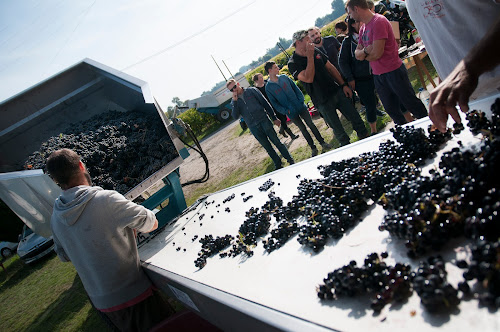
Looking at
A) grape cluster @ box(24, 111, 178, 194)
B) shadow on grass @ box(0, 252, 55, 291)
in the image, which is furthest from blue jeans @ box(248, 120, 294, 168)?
shadow on grass @ box(0, 252, 55, 291)

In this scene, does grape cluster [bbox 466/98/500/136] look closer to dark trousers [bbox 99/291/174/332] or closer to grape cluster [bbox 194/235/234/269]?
grape cluster [bbox 194/235/234/269]

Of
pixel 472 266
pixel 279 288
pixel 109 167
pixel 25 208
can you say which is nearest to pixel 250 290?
pixel 279 288

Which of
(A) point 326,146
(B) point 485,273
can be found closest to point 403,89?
(A) point 326,146

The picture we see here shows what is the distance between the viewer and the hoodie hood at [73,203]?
7.75 feet

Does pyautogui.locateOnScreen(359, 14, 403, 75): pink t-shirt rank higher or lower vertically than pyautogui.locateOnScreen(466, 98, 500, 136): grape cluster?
higher

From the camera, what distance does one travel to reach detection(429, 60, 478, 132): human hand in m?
1.26

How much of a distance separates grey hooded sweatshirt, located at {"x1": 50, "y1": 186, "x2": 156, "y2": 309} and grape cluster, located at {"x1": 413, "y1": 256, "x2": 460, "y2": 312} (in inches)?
84.8

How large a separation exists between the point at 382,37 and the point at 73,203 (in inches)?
134

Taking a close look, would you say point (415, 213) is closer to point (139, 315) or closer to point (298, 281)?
point (298, 281)

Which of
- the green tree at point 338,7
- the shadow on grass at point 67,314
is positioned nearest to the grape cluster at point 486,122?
the shadow on grass at point 67,314

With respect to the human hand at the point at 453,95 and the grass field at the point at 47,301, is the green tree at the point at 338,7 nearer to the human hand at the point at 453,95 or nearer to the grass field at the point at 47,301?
the grass field at the point at 47,301

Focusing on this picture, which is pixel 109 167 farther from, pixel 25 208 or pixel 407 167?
pixel 407 167

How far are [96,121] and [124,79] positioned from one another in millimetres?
778

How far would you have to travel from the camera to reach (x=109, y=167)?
373 cm
